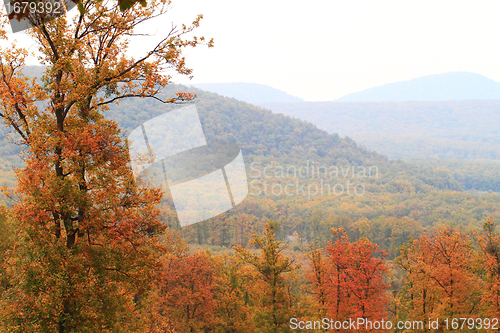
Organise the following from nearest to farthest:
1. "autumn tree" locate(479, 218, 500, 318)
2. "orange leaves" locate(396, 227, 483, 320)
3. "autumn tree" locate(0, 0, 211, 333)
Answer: "autumn tree" locate(0, 0, 211, 333) → "autumn tree" locate(479, 218, 500, 318) → "orange leaves" locate(396, 227, 483, 320)

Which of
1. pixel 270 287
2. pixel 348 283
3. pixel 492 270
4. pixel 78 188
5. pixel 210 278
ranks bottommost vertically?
pixel 210 278

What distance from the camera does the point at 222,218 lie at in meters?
64.1

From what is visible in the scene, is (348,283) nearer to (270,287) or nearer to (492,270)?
(270,287)

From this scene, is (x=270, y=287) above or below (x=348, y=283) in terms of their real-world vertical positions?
below

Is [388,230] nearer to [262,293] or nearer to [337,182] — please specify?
[262,293]

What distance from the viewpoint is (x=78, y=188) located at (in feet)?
19.0

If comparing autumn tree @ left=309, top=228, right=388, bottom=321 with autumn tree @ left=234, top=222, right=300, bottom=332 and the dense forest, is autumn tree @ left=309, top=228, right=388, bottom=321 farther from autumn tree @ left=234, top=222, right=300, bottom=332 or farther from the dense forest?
autumn tree @ left=234, top=222, right=300, bottom=332

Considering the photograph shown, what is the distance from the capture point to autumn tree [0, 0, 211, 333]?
5332mm

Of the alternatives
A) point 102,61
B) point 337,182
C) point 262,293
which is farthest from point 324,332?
point 337,182

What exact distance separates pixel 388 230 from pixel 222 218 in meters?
A: 29.9

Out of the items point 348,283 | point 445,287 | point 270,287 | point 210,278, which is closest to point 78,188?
point 270,287

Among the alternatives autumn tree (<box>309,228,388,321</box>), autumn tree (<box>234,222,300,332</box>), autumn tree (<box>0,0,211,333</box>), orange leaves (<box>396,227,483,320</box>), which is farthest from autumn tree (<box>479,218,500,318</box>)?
autumn tree (<box>0,0,211,333</box>)

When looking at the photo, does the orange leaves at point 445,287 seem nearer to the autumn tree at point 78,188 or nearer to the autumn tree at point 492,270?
the autumn tree at point 492,270

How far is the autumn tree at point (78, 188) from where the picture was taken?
5332 mm
